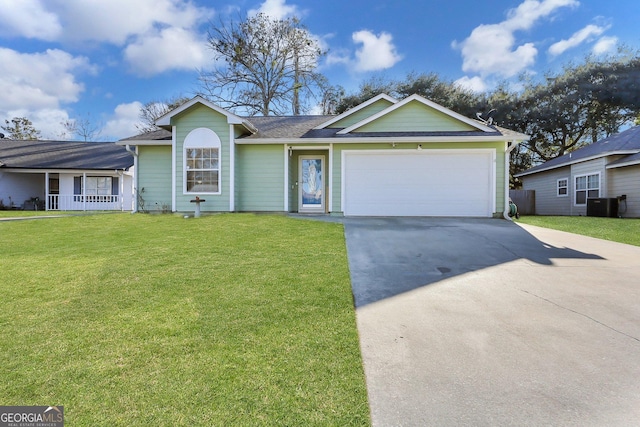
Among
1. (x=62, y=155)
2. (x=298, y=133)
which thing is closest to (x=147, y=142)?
(x=298, y=133)

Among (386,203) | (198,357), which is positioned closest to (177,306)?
(198,357)

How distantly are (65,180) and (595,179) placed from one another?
2750 centimetres

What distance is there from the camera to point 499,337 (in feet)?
8.83

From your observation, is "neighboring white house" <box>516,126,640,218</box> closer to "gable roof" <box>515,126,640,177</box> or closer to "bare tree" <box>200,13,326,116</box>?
"gable roof" <box>515,126,640,177</box>

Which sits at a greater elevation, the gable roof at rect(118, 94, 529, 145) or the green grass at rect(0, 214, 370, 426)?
the gable roof at rect(118, 94, 529, 145)

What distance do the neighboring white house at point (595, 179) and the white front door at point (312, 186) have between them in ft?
41.9

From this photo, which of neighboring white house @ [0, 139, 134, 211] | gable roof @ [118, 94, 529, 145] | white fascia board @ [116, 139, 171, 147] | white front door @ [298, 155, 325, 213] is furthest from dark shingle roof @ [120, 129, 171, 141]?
neighboring white house @ [0, 139, 134, 211]

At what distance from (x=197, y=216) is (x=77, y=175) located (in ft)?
39.0

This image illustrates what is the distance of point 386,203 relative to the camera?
10711mm

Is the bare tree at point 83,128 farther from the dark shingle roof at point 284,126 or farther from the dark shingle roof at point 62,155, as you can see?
the dark shingle roof at point 284,126

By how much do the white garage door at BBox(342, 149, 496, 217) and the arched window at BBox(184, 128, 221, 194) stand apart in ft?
14.8

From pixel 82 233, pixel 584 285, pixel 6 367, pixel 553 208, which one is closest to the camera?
pixel 6 367

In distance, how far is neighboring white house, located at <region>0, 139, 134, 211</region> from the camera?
54.4 ft

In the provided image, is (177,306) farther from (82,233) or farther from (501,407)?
(82,233)
